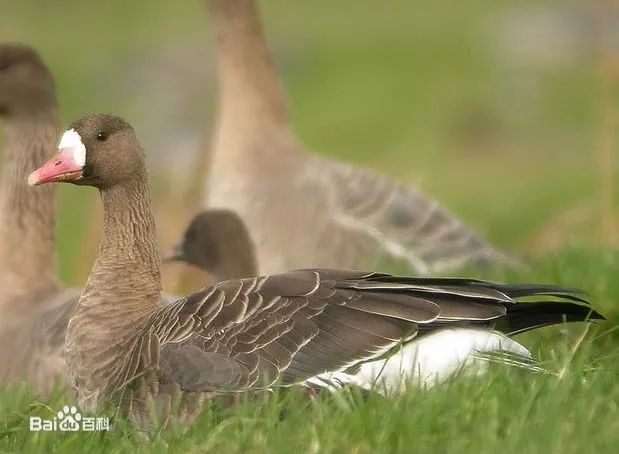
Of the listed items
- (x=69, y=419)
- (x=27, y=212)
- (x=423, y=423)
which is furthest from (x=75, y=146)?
(x=27, y=212)

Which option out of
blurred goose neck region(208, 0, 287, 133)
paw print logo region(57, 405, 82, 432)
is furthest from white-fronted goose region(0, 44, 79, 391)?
paw print logo region(57, 405, 82, 432)

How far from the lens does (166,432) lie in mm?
5090

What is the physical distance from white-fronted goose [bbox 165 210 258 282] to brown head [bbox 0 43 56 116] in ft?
4.75

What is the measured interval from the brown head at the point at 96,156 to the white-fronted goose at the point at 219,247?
1.67m

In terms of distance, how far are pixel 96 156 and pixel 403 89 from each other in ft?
77.8

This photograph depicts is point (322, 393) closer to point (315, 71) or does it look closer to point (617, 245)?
point (617, 245)

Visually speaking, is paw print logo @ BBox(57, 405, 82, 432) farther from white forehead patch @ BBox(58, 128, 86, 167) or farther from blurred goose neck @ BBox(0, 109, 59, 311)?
blurred goose neck @ BBox(0, 109, 59, 311)

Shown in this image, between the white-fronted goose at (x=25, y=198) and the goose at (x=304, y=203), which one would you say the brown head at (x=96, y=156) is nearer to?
the white-fronted goose at (x=25, y=198)

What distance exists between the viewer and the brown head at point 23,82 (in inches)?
341

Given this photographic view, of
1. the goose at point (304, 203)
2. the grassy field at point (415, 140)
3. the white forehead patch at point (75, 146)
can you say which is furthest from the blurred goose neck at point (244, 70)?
the white forehead patch at point (75, 146)

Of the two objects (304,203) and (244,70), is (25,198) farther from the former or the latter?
(244,70)

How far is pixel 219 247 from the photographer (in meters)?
8.06

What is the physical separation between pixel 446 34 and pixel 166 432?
30141mm

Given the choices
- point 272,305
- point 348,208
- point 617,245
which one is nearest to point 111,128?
point 272,305
